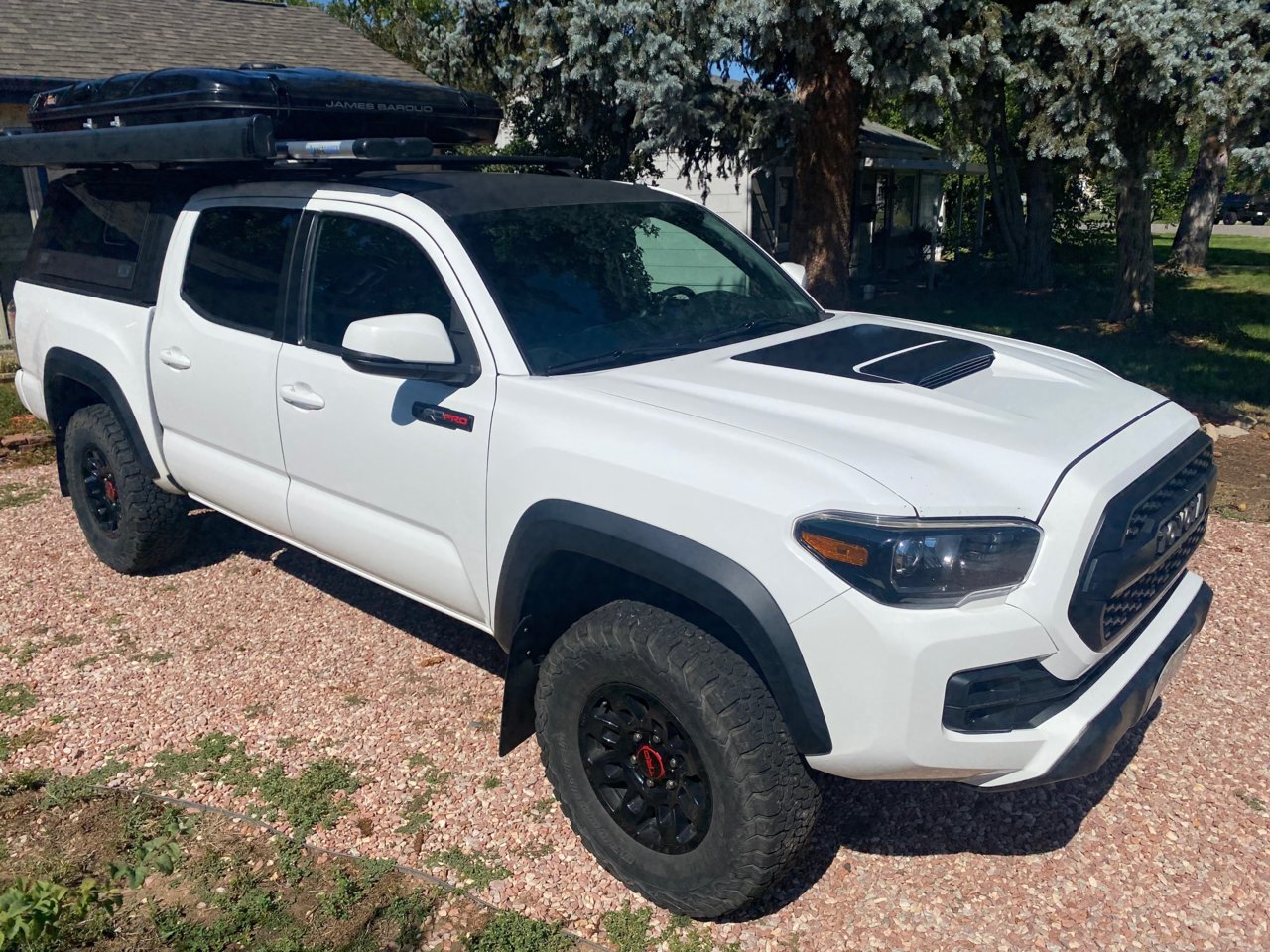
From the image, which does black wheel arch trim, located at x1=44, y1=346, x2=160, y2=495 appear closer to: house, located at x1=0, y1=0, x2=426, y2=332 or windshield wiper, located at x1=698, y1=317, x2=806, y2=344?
windshield wiper, located at x1=698, y1=317, x2=806, y2=344

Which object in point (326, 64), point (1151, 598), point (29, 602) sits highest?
point (326, 64)

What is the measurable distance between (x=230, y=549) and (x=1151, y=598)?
4.73 m

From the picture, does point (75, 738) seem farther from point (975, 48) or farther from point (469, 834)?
point (975, 48)

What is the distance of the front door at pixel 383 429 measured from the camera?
3.40 metres

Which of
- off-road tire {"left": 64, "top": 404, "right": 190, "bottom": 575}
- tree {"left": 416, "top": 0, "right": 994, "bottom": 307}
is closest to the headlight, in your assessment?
off-road tire {"left": 64, "top": 404, "right": 190, "bottom": 575}

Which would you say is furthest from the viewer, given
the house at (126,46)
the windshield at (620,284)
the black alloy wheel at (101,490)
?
the house at (126,46)

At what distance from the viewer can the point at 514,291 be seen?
3.51m

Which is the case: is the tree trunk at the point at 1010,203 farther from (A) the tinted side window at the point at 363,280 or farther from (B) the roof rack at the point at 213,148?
(A) the tinted side window at the point at 363,280

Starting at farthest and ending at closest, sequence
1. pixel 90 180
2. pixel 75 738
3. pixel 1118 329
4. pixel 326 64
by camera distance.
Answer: pixel 326 64 < pixel 1118 329 < pixel 90 180 < pixel 75 738

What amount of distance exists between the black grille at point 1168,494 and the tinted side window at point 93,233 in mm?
→ 4274

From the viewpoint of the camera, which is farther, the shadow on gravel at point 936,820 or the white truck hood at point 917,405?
the shadow on gravel at point 936,820

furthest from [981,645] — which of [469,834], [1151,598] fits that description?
[469,834]

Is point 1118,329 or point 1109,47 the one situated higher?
point 1109,47

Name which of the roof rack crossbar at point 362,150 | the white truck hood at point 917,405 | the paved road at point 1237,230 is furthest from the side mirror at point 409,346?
the paved road at point 1237,230
